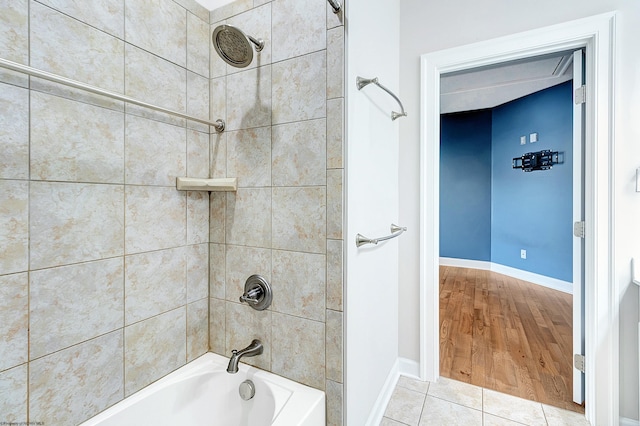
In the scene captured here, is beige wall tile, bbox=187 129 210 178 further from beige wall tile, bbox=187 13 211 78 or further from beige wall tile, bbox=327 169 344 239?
beige wall tile, bbox=327 169 344 239

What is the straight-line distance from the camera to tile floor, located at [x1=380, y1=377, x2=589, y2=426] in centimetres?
153

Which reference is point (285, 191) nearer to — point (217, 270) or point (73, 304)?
point (217, 270)

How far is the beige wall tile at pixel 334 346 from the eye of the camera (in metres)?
1.15

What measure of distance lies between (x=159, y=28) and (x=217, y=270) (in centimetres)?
115

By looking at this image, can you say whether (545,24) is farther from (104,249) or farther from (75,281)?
(75,281)

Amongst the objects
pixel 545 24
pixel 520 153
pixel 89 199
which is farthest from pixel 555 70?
pixel 89 199

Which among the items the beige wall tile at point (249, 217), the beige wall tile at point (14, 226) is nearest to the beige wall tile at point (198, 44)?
the beige wall tile at point (249, 217)

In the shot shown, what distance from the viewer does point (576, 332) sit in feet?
5.40

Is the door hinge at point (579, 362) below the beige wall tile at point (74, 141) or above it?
below

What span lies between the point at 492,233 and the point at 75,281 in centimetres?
541

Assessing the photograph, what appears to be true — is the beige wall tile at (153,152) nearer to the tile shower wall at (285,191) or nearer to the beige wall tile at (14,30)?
the tile shower wall at (285,191)

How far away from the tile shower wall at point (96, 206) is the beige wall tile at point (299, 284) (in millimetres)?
470

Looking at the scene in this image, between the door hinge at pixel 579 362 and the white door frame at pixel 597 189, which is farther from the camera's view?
the door hinge at pixel 579 362

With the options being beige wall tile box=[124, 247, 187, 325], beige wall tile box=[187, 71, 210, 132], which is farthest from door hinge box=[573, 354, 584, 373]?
beige wall tile box=[187, 71, 210, 132]
